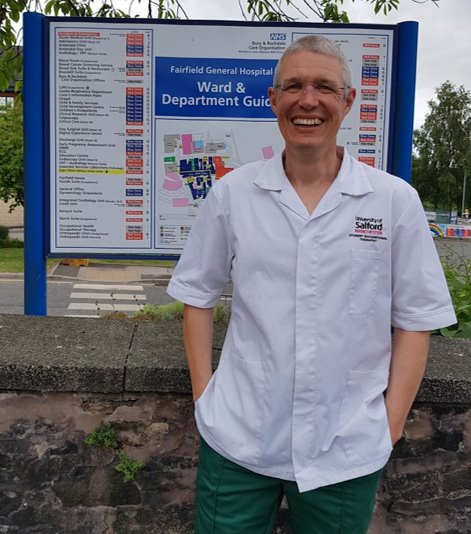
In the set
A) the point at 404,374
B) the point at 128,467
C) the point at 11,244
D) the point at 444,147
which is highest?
the point at 444,147

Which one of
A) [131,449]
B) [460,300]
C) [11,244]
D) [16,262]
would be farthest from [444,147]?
[131,449]

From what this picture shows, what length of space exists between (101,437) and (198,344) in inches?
32.0

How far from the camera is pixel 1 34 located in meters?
4.05

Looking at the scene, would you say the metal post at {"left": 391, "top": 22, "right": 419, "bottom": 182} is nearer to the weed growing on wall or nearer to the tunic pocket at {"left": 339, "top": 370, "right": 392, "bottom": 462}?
the tunic pocket at {"left": 339, "top": 370, "right": 392, "bottom": 462}

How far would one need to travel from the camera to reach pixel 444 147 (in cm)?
3750

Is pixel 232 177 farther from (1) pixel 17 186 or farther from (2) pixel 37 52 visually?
(1) pixel 17 186

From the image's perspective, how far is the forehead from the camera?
5.19 ft

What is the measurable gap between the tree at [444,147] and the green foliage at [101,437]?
38006 millimetres

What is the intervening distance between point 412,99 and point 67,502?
2453 mm

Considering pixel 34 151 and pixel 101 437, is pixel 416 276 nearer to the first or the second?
pixel 101 437

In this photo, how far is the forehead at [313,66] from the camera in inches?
62.2

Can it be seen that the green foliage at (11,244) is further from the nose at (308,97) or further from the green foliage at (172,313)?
the nose at (308,97)

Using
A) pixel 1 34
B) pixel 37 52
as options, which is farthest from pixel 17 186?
pixel 37 52

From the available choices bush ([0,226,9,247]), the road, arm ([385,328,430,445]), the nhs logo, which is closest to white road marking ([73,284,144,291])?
the road
